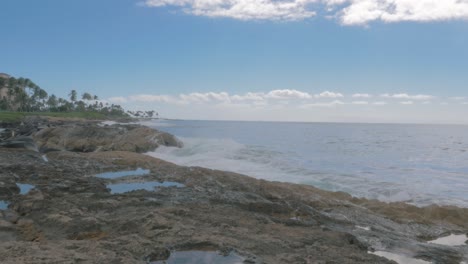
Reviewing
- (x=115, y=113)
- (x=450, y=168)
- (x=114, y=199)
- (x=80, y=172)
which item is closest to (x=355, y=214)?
(x=114, y=199)

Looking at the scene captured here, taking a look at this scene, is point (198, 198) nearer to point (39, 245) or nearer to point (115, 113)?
point (39, 245)

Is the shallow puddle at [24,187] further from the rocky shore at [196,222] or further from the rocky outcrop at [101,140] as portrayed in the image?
the rocky outcrop at [101,140]

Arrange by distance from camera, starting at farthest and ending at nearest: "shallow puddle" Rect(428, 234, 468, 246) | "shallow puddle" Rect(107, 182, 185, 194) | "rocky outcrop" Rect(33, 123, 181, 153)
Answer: "rocky outcrop" Rect(33, 123, 181, 153)
"shallow puddle" Rect(107, 182, 185, 194)
"shallow puddle" Rect(428, 234, 468, 246)

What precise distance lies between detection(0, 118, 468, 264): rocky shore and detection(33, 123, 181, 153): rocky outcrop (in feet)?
39.2

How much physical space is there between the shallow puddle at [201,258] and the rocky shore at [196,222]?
20mm

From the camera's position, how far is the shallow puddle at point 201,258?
4691 millimetres

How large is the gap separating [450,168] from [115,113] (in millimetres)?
180672

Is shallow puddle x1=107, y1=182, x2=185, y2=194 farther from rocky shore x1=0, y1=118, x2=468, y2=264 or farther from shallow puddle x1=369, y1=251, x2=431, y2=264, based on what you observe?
shallow puddle x1=369, y1=251, x2=431, y2=264

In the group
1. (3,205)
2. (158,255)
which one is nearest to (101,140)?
(3,205)

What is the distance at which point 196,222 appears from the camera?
20.8ft

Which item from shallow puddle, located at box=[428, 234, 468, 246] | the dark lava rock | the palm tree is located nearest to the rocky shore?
the dark lava rock

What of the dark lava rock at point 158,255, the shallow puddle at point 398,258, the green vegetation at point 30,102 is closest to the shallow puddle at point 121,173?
the dark lava rock at point 158,255

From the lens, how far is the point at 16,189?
8.59 metres

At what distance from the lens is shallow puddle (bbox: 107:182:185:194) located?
30.4 ft
